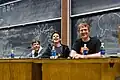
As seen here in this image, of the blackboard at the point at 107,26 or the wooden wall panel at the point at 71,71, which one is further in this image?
the blackboard at the point at 107,26

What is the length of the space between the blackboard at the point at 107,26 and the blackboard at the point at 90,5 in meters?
0.11

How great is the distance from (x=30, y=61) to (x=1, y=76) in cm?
59

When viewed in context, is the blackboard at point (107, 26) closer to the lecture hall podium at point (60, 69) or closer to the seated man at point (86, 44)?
the seated man at point (86, 44)

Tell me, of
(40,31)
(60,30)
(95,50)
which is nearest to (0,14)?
(40,31)

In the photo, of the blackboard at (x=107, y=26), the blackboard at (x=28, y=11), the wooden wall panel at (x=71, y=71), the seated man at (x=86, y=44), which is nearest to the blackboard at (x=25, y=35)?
the blackboard at (x=28, y=11)

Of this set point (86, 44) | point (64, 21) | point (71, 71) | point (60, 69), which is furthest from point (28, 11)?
point (71, 71)

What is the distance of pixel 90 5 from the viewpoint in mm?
4703

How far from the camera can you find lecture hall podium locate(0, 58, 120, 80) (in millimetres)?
2398

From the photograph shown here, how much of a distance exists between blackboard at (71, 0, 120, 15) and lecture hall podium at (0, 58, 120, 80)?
71.0 inches

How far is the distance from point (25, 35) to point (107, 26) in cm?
218

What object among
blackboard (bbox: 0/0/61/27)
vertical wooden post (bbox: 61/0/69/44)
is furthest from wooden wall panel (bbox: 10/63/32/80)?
blackboard (bbox: 0/0/61/27)

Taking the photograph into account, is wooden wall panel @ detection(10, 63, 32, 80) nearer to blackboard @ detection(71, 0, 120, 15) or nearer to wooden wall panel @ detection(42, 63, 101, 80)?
wooden wall panel @ detection(42, 63, 101, 80)

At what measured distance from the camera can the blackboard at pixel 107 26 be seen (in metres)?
4.24

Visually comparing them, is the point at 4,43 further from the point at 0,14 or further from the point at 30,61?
the point at 30,61
